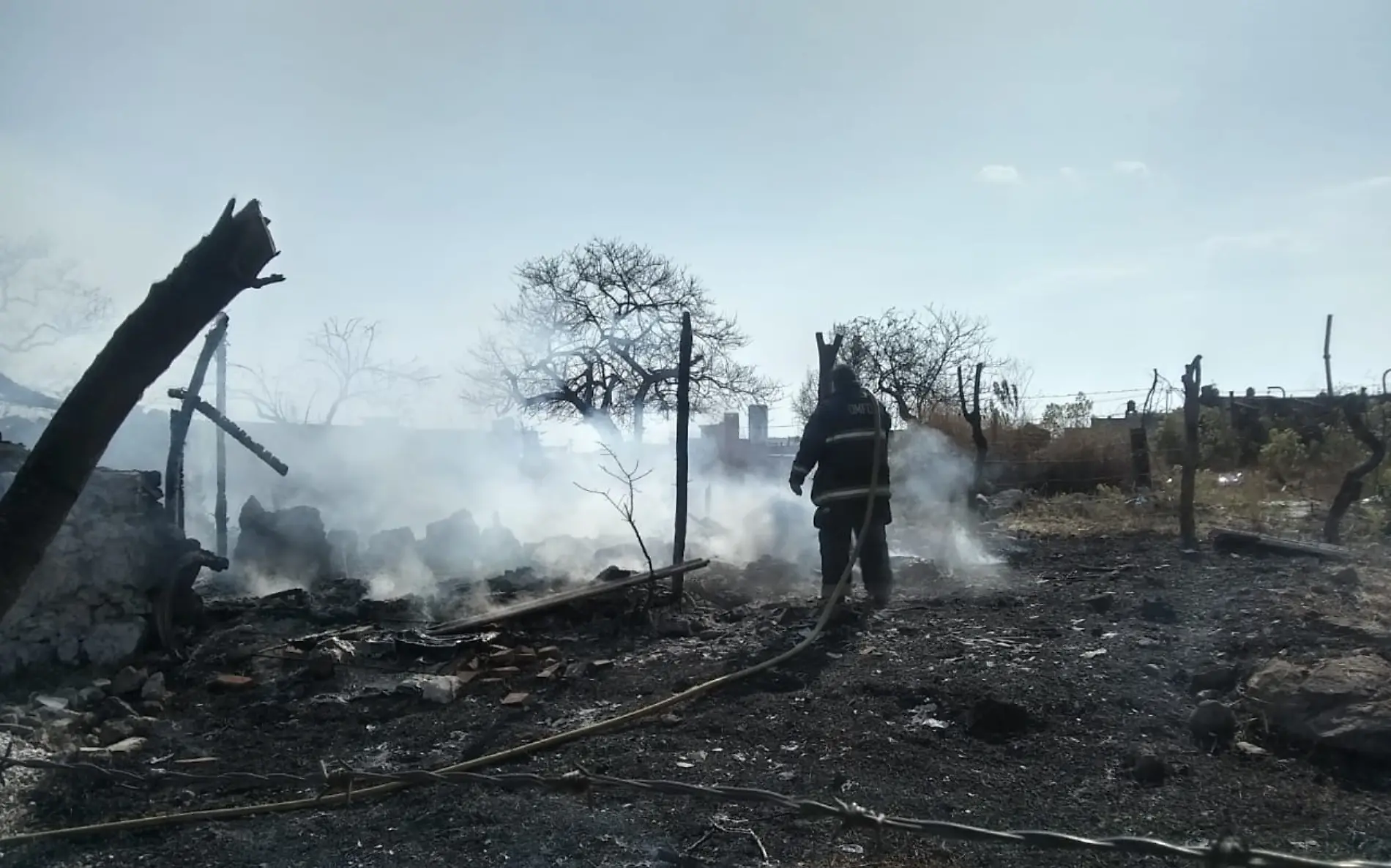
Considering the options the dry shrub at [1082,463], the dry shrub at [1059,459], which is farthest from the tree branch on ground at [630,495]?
the dry shrub at [1082,463]

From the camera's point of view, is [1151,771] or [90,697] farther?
[90,697]

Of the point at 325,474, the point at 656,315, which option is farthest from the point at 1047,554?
the point at 656,315

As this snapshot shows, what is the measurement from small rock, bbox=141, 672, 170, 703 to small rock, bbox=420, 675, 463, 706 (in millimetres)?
1647

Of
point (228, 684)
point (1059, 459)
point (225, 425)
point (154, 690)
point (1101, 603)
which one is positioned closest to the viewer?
point (154, 690)

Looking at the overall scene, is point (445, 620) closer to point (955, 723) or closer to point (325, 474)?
point (955, 723)

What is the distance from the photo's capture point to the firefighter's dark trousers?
8305 millimetres

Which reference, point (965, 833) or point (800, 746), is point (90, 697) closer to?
point (800, 746)

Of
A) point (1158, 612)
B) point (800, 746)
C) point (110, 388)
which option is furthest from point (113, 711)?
point (1158, 612)

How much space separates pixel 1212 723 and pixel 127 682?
6.26m

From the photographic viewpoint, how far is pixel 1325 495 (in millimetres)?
15008

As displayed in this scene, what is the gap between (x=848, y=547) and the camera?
328 inches

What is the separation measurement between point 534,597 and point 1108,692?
5.21 metres

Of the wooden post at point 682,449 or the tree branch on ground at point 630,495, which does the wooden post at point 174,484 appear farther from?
the wooden post at point 682,449

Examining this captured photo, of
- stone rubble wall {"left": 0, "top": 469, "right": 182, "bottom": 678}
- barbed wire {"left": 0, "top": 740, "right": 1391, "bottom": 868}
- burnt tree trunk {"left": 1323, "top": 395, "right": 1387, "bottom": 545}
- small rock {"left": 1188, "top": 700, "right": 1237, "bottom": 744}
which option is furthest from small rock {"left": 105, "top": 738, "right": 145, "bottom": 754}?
burnt tree trunk {"left": 1323, "top": 395, "right": 1387, "bottom": 545}
